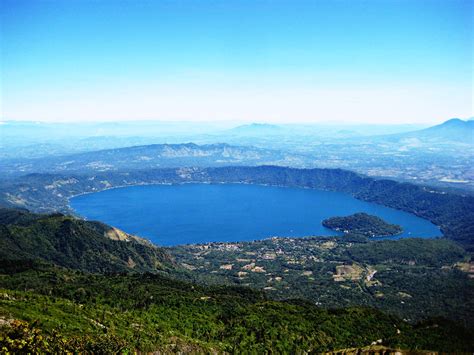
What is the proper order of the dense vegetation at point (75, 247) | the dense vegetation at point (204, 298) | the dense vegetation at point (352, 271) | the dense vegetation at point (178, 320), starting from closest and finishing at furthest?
the dense vegetation at point (178, 320), the dense vegetation at point (204, 298), the dense vegetation at point (352, 271), the dense vegetation at point (75, 247)

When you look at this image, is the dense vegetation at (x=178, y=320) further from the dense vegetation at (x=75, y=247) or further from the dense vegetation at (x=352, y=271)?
the dense vegetation at (x=75, y=247)

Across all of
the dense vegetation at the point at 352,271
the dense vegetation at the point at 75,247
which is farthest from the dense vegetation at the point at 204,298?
the dense vegetation at the point at 352,271

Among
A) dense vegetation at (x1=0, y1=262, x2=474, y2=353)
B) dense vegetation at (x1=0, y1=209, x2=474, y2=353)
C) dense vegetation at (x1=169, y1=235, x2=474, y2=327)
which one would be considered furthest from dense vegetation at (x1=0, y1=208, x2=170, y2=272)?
dense vegetation at (x1=0, y1=262, x2=474, y2=353)

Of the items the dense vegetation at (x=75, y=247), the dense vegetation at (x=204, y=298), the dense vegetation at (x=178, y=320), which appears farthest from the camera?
the dense vegetation at (x=75, y=247)

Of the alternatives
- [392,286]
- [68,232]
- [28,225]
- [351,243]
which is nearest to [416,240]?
[351,243]

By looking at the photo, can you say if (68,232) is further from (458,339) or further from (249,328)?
(458,339)

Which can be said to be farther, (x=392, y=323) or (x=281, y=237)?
(x=281, y=237)

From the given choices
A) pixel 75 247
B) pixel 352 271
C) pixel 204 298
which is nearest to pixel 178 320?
pixel 204 298
